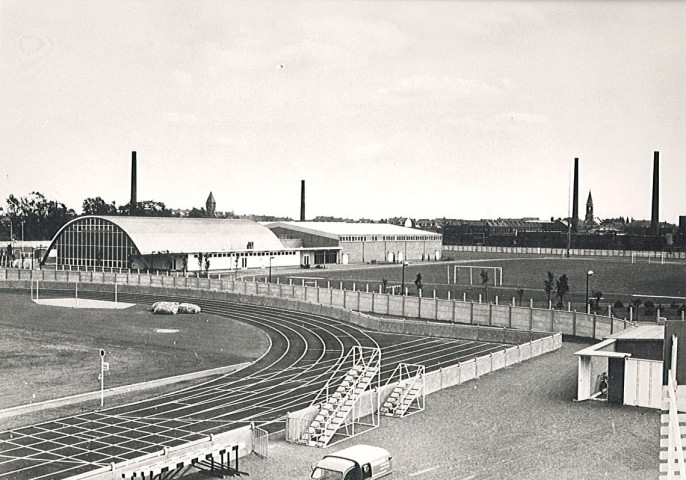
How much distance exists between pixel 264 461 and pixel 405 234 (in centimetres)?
10231

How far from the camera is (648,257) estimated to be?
13162cm

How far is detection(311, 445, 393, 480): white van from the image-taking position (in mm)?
20250

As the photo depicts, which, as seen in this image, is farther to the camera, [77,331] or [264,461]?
[77,331]

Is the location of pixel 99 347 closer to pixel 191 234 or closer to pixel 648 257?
pixel 191 234

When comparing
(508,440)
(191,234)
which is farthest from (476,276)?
(508,440)

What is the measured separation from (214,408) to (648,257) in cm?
11869

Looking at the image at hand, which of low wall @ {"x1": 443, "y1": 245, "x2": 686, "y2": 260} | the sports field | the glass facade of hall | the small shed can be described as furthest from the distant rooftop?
the small shed

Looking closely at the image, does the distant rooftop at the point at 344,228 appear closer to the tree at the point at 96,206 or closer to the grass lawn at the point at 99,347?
the grass lawn at the point at 99,347

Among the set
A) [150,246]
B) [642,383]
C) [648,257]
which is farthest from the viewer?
[648,257]

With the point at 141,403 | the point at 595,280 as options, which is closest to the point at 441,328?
the point at 141,403

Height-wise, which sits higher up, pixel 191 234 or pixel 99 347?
pixel 191 234

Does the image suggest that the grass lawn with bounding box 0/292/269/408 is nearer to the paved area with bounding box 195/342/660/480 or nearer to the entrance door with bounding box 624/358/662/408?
the paved area with bounding box 195/342/660/480

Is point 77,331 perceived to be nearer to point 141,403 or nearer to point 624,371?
point 141,403

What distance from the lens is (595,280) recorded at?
85438 millimetres
